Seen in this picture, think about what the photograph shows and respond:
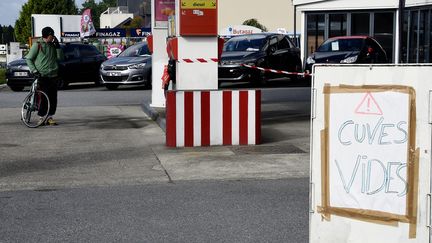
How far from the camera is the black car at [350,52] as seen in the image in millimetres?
22875

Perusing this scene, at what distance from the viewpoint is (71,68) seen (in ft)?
82.2

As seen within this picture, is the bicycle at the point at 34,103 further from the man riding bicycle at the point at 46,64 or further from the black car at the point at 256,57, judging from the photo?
the black car at the point at 256,57

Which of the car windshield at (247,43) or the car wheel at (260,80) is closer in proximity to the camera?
the car wheel at (260,80)

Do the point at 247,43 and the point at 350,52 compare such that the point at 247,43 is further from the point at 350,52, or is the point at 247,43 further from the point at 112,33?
the point at 112,33

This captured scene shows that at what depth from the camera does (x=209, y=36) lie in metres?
11.4

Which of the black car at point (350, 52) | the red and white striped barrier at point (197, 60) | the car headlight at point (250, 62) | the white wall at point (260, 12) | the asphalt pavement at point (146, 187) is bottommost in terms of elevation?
the asphalt pavement at point (146, 187)

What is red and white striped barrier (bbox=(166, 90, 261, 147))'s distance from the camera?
10.8m

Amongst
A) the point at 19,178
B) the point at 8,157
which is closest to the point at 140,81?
the point at 8,157

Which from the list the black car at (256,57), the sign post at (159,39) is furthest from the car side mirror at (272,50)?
the sign post at (159,39)

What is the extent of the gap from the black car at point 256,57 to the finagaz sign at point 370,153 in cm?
1850

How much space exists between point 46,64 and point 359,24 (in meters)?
23.7

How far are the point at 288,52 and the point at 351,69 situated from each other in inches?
813

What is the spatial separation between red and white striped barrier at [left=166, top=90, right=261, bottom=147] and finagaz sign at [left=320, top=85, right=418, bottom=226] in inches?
245

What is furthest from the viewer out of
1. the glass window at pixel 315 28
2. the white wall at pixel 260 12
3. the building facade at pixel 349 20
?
the white wall at pixel 260 12
